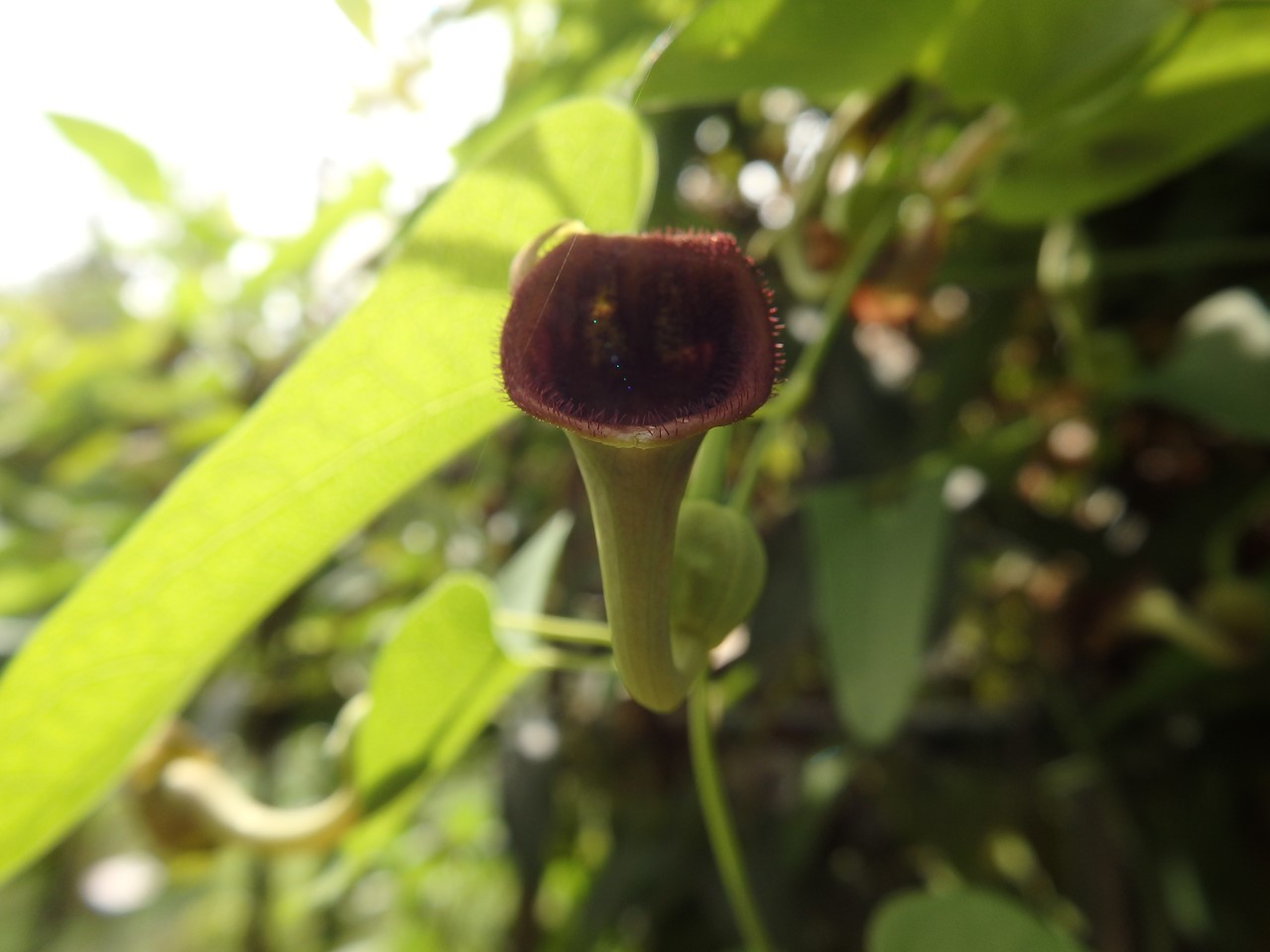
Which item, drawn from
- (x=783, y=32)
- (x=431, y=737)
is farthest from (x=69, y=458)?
(x=783, y=32)

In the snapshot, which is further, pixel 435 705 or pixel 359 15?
pixel 435 705

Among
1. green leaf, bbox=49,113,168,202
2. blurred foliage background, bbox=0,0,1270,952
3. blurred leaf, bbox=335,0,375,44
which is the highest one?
blurred leaf, bbox=335,0,375,44

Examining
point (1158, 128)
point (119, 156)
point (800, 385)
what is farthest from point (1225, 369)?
point (119, 156)

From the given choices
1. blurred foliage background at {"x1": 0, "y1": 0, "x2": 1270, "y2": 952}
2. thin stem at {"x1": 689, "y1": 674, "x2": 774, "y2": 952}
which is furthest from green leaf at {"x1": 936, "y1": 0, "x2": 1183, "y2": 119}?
thin stem at {"x1": 689, "y1": 674, "x2": 774, "y2": 952}

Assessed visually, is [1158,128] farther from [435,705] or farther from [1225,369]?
[435,705]

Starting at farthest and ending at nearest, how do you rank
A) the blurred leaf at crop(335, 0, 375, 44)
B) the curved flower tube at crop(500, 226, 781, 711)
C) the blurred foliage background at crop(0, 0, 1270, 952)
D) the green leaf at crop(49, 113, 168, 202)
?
the green leaf at crop(49, 113, 168, 202) < the blurred foliage background at crop(0, 0, 1270, 952) < the blurred leaf at crop(335, 0, 375, 44) < the curved flower tube at crop(500, 226, 781, 711)

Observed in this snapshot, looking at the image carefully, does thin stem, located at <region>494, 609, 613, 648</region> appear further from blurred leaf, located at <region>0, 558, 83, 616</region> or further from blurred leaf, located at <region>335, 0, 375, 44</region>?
blurred leaf, located at <region>0, 558, 83, 616</region>
